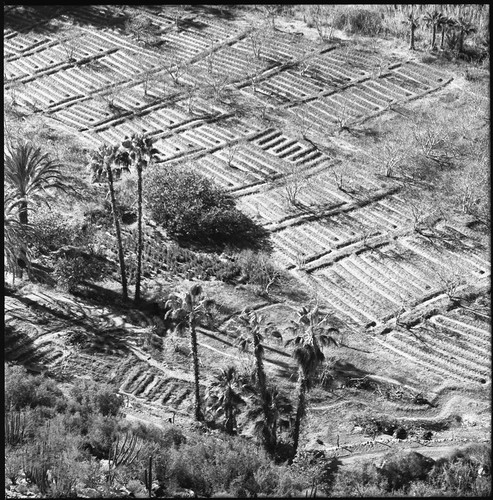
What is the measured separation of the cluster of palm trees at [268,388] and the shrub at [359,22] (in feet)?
120

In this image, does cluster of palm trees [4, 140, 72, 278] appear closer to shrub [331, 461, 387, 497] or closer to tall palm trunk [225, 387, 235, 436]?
tall palm trunk [225, 387, 235, 436]

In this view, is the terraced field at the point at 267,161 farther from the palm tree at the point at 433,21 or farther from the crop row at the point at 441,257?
the palm tree at the point at 433,21

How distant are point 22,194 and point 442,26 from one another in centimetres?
3176

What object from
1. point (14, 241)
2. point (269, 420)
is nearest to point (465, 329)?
point (269, 420)

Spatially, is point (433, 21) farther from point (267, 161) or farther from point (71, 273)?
point (71, 273)

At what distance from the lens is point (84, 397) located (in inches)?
1328

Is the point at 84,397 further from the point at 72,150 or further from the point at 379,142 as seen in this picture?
the point at 379,142

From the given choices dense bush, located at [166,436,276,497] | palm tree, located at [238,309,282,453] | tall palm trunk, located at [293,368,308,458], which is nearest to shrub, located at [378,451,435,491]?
tall palm trunk, located at [293,368,308,458]

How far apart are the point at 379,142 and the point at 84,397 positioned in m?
26.2

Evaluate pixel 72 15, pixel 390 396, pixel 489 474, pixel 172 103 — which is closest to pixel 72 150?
pixel 172 103

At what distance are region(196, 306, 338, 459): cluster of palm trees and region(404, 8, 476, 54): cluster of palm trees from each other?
3452cm

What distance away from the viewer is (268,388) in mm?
35062

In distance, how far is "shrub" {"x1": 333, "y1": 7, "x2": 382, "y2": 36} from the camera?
215 feet

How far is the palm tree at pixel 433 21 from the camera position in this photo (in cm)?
6194
